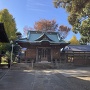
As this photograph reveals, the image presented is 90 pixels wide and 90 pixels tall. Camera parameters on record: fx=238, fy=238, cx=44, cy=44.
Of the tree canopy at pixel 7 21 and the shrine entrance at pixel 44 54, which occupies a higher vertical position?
the tree canopy at pixel 7 21

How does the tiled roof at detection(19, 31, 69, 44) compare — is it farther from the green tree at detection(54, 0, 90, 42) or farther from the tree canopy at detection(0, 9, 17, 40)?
the green tree at detection(54, 0, 90, 42)

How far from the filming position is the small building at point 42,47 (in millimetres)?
37906

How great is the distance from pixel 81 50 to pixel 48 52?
6.19 metres

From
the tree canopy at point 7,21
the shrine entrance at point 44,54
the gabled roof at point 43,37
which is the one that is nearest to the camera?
the gabled roof at point 43,37

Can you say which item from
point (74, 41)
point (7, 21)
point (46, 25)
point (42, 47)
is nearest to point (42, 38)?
point (42, 47)

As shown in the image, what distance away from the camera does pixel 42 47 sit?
39438 millimetres

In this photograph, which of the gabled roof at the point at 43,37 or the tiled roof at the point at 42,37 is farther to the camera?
the gabled roof at the point at 43,37

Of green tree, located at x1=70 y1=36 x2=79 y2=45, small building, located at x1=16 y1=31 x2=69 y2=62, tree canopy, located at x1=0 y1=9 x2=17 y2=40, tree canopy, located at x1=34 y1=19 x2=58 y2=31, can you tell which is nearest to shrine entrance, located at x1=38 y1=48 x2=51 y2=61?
small building, located at x1=16 y1=31 x2=69 y2=62

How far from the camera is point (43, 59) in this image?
40.1 m

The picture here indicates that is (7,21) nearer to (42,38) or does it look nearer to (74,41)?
(42,38)

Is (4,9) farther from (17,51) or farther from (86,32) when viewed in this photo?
(86,32)

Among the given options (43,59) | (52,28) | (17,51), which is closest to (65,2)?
(43,59)

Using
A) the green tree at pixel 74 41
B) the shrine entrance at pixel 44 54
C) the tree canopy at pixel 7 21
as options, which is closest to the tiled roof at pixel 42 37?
the shrine entrance at pixel 44 54

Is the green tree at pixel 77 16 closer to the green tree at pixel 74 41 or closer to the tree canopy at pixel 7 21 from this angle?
the tree canopy at pixel 7 21
